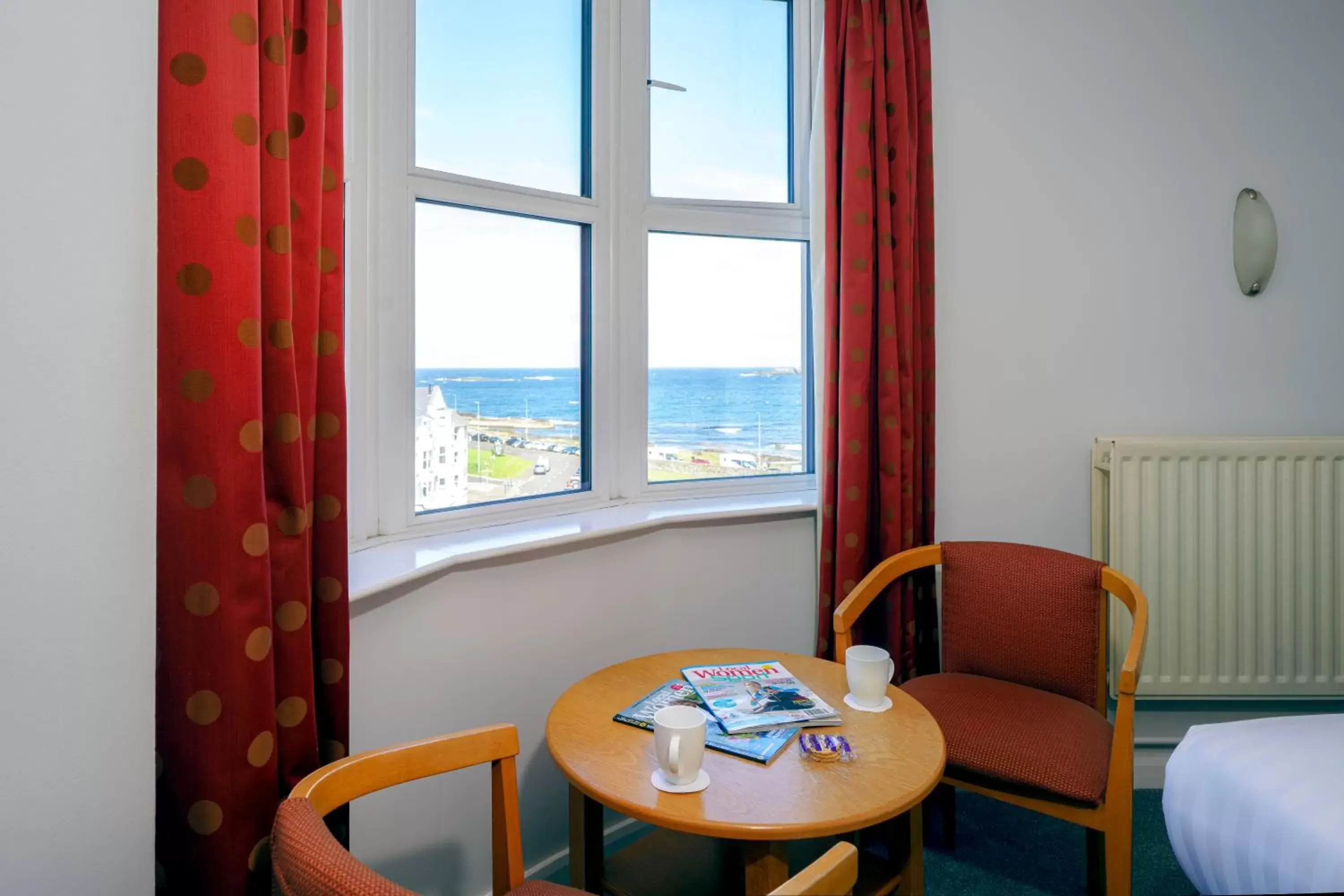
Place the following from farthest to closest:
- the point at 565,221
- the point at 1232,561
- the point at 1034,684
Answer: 1. the point at 1232,561
2. the point at 565,221
3. the point at 1034,684

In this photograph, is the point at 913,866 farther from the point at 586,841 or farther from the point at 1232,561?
the point at 1232,561

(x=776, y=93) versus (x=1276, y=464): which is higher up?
(x=776, y=93)

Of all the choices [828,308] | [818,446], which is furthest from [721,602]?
[828,308]

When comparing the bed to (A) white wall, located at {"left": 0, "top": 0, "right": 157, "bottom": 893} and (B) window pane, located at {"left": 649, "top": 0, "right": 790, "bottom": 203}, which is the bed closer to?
(A) white wall, located at {"left": 0, "top": 0, "right": 157, "bottom": 893}

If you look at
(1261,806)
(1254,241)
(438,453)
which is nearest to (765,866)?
(1261,806)

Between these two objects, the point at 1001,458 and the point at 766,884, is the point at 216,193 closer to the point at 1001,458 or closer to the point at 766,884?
the point at 766,884

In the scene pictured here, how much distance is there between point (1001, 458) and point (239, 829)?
6.77ft

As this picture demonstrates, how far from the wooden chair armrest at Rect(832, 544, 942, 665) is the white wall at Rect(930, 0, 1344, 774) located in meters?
0.33

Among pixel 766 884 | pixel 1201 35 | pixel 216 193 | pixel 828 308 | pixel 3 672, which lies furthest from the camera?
pixel 1201 35

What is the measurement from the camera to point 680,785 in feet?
3.73

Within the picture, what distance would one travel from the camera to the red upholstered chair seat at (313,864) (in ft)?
2.20

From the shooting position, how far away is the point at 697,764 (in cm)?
114

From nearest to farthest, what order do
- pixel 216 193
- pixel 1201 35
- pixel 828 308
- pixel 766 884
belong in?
pixel 216 193
pixel 766 884
pixel 828 308
pixel 1201 35

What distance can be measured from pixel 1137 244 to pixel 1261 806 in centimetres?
168
